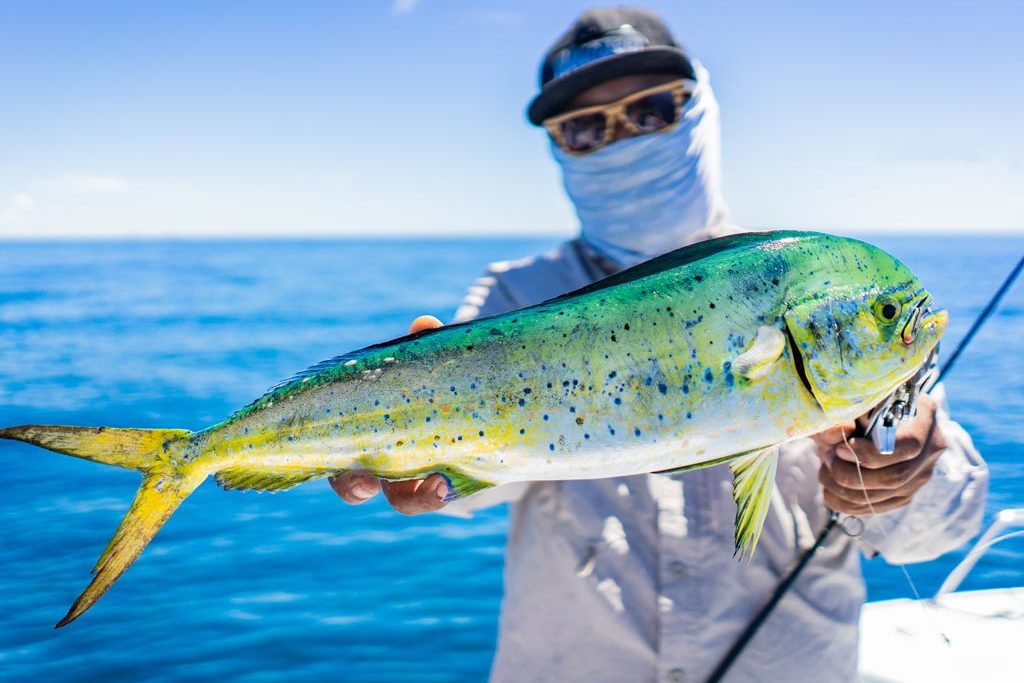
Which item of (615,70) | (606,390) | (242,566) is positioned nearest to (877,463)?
(606,390)

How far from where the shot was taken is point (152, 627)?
289 inches

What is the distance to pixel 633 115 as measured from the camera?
2842 mm

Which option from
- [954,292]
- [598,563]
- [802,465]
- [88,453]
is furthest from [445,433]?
[954,292]

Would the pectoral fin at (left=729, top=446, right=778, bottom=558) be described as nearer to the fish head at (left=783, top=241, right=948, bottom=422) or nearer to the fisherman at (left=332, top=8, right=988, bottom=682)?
the fish head at (left=783, top=241, right=948, bottom=422)

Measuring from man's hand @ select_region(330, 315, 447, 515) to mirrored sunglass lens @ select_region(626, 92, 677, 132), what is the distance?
127 cm

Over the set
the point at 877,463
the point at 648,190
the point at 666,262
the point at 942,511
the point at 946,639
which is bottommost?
the point at 946,639

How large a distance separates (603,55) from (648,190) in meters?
0.47

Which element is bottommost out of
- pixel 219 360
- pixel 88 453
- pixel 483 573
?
pixel 219 360

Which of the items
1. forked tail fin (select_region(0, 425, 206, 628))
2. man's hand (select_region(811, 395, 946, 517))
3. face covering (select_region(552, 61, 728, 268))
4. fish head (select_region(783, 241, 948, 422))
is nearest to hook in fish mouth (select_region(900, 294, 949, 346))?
fish head (select_region(783, 241, 948, 422))

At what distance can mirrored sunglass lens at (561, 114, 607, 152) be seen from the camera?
285 cm

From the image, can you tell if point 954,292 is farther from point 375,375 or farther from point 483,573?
point 375,375

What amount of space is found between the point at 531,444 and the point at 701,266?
A: 44 cm

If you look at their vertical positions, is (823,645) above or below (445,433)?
below

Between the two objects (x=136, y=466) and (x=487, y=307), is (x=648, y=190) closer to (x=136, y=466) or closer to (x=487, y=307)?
(x=487, y=307)
